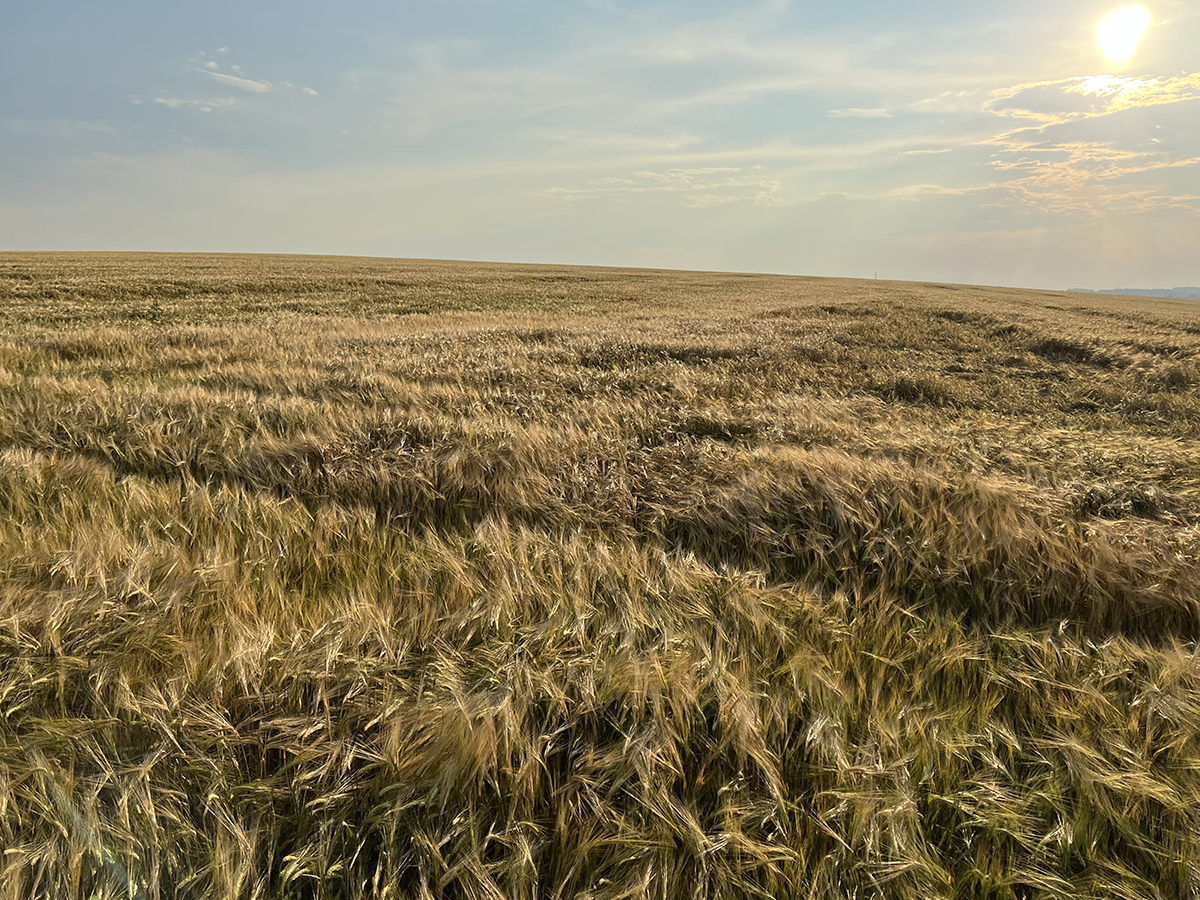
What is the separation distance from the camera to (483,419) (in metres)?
4.17

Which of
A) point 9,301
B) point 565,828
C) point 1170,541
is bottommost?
point 565,828

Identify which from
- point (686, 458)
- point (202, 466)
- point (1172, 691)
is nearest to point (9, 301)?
point (202, 466)

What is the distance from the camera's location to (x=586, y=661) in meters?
1.52

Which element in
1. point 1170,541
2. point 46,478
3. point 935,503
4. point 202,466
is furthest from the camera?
point 202,466

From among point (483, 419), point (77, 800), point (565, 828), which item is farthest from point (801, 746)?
point (483, 419)

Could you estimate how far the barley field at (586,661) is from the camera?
1130 mm

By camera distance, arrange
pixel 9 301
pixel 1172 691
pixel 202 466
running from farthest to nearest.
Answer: pixel 9 301 < pixel 202 466 < pixel 1172 691

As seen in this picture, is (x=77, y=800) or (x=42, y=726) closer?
(x=77, y=800)

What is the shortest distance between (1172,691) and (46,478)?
4682 millimetres

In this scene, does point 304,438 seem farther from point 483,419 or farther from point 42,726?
point 42,726

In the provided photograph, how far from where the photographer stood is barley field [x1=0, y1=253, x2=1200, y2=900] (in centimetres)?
113

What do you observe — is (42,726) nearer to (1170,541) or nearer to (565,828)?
(565,828)

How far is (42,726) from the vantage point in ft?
4.15

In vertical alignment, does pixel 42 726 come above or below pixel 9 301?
below
